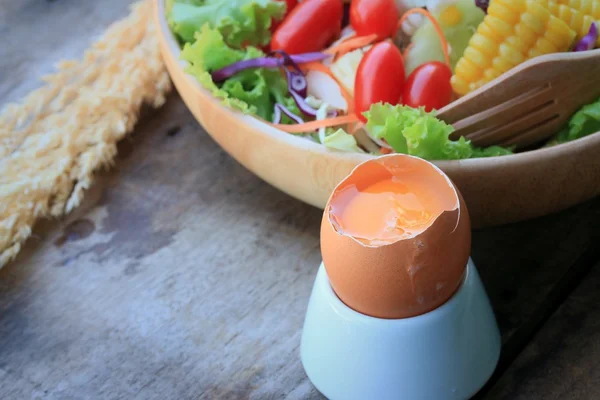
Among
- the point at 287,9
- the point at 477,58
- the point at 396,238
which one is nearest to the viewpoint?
the point at 396,238

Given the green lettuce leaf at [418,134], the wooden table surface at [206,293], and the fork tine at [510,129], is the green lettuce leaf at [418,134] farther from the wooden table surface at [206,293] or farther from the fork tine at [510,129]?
the wooden table surface at [206,293]

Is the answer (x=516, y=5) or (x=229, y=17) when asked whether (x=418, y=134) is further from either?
(x=229, y=17)

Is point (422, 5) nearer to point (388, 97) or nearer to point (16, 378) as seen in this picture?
point (388, 97)

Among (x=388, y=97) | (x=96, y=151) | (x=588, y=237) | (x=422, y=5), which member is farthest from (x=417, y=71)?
(x=96, y=151)

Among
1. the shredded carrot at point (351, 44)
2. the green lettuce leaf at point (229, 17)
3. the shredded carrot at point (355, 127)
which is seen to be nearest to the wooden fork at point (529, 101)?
the shredded carrot at point (355, 127)

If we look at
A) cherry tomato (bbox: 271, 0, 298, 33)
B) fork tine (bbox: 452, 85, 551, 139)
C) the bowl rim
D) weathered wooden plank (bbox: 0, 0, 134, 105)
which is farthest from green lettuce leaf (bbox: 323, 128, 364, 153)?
weathered wooden plank (bbox: 0, 0, 134, 105)

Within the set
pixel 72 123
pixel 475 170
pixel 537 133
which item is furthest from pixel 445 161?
pixel 72 123
